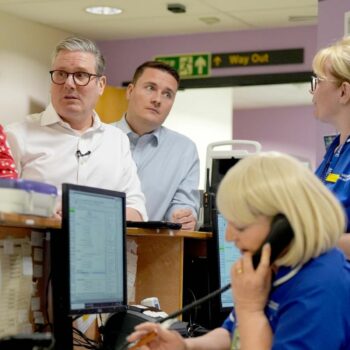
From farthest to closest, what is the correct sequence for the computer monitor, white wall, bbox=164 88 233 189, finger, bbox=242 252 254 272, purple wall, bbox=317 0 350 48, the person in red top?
white wall, bbox=164 88 233 189 → purple wall, bbox=317 0 350 48 → the computer monitor → the person in red top → finger, bbox=242 252 254 272

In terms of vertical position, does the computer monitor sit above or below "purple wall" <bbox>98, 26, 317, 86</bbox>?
below

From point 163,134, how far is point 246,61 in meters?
3.59

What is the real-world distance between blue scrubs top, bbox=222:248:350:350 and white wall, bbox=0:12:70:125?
5.62 metres

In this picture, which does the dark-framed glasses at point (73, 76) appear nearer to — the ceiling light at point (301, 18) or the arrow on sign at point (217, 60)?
the ceiling light at point (301, 18)

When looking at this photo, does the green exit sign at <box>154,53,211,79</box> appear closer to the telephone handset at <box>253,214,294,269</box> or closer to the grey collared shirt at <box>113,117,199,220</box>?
the grey collared shirt at <box>113,117,199,220</box>

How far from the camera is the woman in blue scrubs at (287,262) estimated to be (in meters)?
1.79

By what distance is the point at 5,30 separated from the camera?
7371 millimetres

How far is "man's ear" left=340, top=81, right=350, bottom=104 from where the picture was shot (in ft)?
9.31

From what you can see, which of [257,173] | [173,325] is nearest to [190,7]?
[173,325]

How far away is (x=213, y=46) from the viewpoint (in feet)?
26.1

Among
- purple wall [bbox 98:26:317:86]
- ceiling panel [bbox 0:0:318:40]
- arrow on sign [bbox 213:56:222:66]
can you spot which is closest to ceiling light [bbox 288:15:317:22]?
ceiling panel [bbox 0:0:318:40]

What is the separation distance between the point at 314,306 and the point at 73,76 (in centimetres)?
170

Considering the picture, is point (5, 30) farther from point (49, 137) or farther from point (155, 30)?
point (49, 137)

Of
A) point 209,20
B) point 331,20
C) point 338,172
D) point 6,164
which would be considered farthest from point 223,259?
point 209,20
